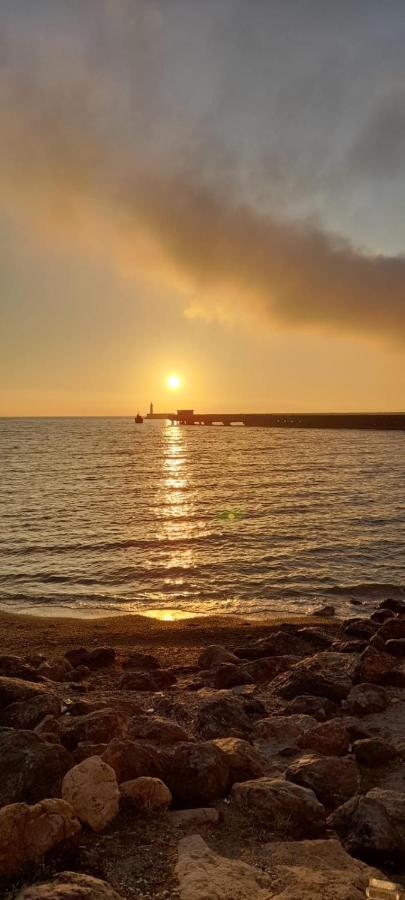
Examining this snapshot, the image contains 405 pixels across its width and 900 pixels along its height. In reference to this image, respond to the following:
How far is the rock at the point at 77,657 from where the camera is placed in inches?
486

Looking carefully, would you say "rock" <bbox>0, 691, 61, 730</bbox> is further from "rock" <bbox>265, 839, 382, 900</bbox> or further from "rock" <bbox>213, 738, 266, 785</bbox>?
"rock" <bbox>265, 839, 382, 900</bbox>

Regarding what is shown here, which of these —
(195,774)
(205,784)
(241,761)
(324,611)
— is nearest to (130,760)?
(195,774)

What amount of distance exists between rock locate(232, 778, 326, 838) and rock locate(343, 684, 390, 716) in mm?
3154

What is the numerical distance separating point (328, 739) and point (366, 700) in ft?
5.90

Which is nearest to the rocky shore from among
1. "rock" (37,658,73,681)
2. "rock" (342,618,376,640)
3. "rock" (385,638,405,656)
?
"rock" (37,658,73,681)

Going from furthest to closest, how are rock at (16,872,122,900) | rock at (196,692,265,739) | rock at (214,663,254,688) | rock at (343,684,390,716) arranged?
1. rock at (214,663,254,688)
2. rock at (343,684,390,716)
3. rock at (196,692,265,739)
4. rock at (16,872,122,900)

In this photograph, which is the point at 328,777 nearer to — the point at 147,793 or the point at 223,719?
the point at 223,719

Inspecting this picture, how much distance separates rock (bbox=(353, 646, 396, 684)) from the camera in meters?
10.4

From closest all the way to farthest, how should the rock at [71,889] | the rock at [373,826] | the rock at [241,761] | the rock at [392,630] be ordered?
the rock at [71,889]
the rock at [373,826]
the rock at [241,761]
the rock at [392,630]

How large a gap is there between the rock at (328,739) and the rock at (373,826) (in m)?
1.52

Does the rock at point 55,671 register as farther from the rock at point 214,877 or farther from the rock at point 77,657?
the rock at point 214,877

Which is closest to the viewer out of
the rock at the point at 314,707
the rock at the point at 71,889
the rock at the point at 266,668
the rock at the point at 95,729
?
the rock at the point at 71,889

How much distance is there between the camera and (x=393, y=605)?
17.0m

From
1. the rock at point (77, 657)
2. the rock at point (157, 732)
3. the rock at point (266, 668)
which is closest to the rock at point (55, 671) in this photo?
the rock at point (77, 657)
